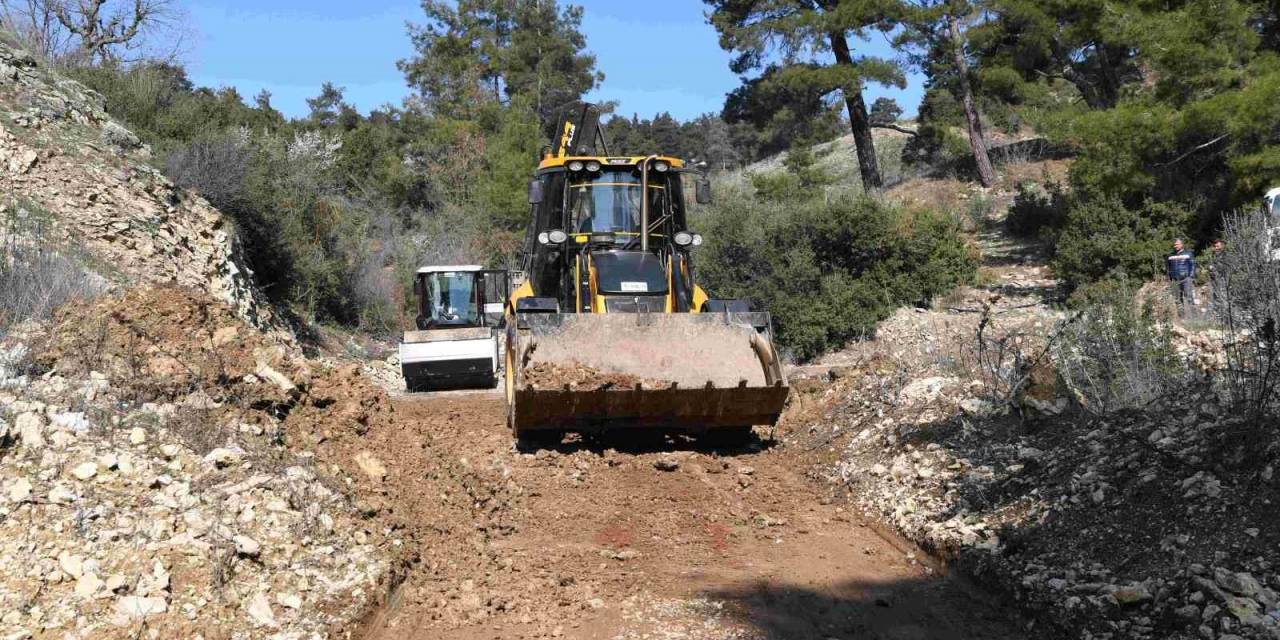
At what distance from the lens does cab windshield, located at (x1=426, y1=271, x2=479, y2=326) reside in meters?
16.9

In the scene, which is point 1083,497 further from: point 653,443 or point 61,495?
point 61,495

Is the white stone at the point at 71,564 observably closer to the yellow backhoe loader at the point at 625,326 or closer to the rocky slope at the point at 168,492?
the rocky slope at the point at 168,492

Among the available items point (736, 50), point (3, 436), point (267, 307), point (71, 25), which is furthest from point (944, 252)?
point (71, 25)

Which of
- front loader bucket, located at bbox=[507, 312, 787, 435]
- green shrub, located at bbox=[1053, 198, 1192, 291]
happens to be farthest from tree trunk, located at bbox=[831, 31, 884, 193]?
front loader bucket, located at bbox=[507, 312, 787, 435]

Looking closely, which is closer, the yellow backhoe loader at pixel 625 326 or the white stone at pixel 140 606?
the white stone at pixel 140 606

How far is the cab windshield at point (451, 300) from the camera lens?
55.5 ft

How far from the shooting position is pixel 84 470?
6.12m

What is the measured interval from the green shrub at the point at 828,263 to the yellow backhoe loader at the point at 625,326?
8608 millimetres

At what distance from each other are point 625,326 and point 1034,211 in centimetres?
1829

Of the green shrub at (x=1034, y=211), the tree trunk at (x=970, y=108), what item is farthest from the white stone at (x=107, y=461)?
the tree trunk at (x=970, y=108)

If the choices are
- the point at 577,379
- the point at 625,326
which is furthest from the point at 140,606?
the point at 625,326

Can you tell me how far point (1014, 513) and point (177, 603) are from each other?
478 centimetres

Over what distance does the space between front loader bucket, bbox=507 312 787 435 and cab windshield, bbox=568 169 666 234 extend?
160 centimetres

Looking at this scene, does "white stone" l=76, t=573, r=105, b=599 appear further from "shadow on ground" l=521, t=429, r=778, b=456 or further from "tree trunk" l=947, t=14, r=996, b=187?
"tree trunk" l=947, t=14, r=996, b=187
